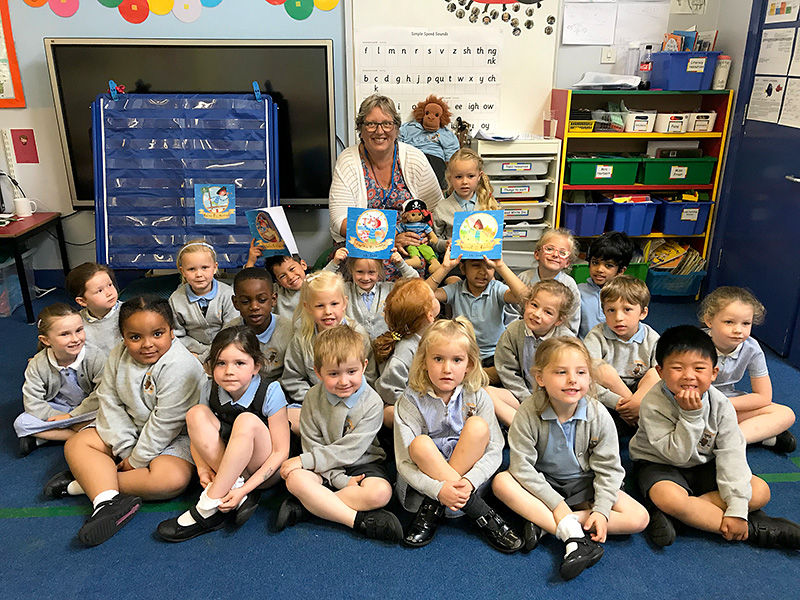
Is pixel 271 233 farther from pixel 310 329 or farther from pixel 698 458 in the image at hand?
pixel 698 458

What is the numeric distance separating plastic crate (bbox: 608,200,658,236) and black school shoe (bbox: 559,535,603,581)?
2.52m

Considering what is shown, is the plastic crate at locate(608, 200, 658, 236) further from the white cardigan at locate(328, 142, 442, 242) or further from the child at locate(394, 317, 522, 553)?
the child at locate(394, 317, 522, 553)

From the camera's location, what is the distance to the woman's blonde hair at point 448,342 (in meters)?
1.93

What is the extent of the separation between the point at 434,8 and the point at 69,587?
11.4ft

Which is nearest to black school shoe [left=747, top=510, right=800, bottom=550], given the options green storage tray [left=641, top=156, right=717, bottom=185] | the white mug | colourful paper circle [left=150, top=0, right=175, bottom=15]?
green storage tray [left=641, top=156, right=717, bottom=185]

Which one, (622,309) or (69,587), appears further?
(622,309)

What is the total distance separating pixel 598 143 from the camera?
4.12 m

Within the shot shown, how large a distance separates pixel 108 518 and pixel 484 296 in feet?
5.48

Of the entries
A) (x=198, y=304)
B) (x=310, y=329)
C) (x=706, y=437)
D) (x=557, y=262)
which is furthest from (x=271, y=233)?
(x=706, y=437)

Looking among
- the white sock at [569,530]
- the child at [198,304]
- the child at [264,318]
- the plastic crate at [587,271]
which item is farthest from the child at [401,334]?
the plastic crate at [587,271]

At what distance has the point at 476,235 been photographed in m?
2.65

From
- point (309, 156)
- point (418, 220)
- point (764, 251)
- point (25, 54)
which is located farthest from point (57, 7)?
point (764, 251)

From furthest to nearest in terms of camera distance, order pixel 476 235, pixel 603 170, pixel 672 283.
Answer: pixel 672 283, pixel 603 170, pixel 476 235

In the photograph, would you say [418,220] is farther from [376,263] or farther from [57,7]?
[57,7]
